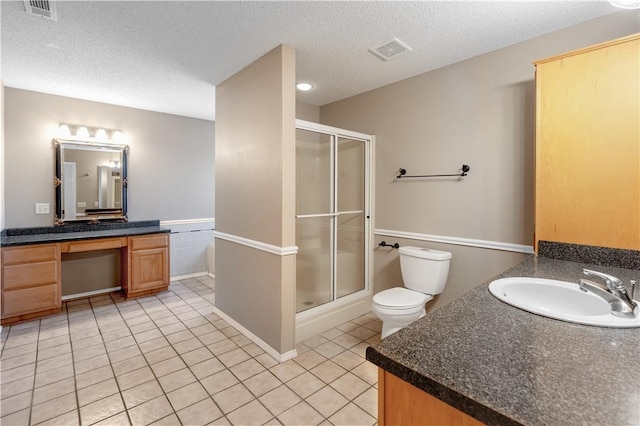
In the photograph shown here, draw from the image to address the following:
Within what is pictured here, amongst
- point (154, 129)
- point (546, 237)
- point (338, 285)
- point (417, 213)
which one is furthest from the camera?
point (154, 129)

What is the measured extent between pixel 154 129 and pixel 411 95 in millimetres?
3344

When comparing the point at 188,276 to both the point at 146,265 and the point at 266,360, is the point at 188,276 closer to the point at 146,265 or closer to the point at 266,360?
the point at 146,265

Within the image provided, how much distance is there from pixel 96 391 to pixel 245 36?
2.56 meters

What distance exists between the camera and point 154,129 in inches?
161

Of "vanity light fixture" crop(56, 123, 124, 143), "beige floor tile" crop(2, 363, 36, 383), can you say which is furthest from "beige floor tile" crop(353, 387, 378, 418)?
"vanity light fixture" crop(56, 123, 124, 143)

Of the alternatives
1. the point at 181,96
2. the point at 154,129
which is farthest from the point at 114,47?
the point at 154,129

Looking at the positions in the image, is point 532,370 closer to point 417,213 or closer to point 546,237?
point 546,237

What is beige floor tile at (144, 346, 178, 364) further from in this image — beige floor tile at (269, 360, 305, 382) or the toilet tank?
the toilet tank

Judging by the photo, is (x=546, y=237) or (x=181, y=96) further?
(x=181, y=96)

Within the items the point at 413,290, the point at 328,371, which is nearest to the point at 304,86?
the point at 413,290

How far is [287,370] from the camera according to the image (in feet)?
7.13

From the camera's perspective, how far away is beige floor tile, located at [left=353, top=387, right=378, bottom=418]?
175cm

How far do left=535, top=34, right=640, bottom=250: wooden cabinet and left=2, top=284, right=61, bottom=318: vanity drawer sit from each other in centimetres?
426

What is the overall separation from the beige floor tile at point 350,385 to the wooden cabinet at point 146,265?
2.74 metres
